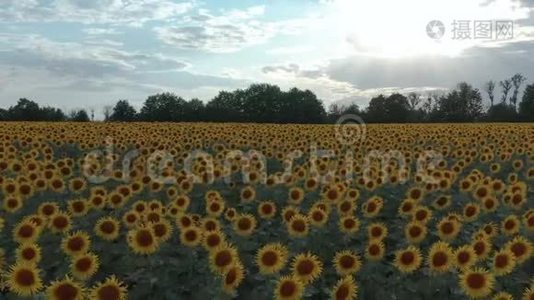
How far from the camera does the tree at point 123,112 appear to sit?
67.2 m

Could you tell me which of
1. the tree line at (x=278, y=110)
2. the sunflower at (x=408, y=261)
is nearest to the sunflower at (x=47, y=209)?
the sunflower at (x=408, y=261)

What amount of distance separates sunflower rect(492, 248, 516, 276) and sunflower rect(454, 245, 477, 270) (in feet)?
0.65

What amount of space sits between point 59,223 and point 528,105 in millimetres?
88318

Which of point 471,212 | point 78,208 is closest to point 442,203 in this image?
point 471,212

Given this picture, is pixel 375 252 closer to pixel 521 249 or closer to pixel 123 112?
pixel 521 249

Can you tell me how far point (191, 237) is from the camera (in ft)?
22.4

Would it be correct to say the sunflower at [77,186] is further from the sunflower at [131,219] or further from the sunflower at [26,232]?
the sunflower at [26,232]

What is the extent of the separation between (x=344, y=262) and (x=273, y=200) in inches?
195

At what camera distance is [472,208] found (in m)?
8.66

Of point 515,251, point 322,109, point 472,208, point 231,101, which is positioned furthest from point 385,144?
point 231,101

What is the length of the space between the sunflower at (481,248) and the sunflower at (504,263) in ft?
1.08

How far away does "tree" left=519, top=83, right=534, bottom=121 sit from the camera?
251ft

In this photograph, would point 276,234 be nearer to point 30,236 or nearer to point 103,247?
point 103,247

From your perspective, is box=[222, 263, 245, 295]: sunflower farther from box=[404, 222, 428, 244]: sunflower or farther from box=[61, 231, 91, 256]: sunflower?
box=[404, 222, 428, 244]: sunflower
